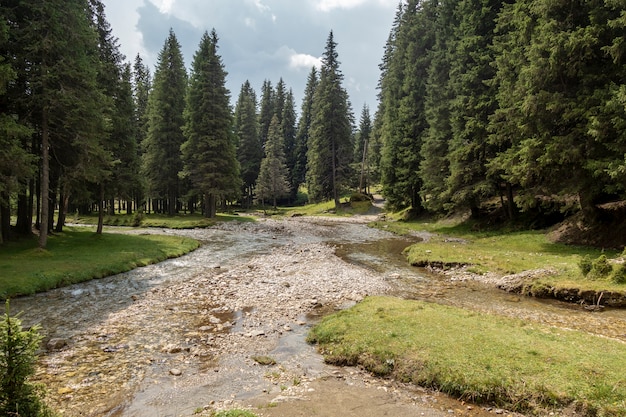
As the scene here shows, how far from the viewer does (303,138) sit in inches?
3595

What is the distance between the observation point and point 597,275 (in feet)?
46.0

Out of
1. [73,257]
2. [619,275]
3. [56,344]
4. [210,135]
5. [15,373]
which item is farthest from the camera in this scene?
[210,135]

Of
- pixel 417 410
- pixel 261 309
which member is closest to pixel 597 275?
pixel 417 410

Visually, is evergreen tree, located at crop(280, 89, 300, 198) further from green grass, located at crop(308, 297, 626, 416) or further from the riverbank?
green grass, located at crop(308, 297, 626, 416)

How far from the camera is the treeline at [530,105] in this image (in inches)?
732

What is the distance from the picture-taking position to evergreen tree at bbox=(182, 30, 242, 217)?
48625 millimetres

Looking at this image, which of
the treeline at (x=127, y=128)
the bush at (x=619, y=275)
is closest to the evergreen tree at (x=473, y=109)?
the bush at (x=619, y=275)

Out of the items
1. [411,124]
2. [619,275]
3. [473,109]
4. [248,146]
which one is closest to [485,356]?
[619,275]

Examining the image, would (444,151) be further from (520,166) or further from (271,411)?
(271,411)

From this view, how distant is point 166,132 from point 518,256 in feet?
162

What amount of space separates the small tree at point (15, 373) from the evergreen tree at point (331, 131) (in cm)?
5758

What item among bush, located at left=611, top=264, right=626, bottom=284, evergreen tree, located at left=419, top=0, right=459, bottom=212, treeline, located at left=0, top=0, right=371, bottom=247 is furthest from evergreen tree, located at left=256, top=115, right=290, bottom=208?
bush, located at left=611, top=264, right=626, bottom=284

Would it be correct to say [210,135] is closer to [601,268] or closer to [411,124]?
[411,124]

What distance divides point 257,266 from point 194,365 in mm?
12029
